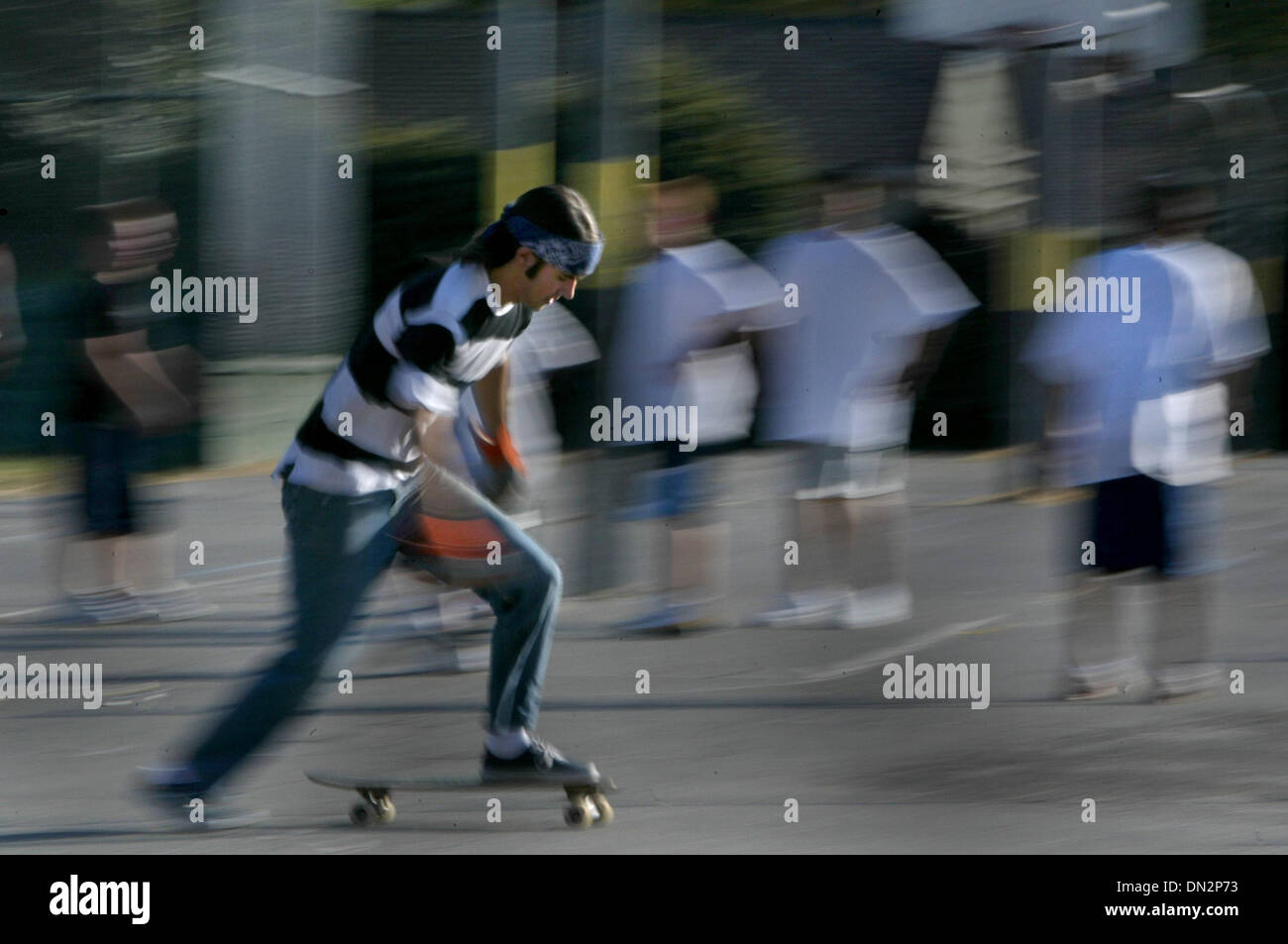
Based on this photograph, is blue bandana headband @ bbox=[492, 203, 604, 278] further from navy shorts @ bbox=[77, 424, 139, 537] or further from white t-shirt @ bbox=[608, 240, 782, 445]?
navy shorts @ bbox=[77, 424, 139, 537]

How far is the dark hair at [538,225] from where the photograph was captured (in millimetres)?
4492

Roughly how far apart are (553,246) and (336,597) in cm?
101

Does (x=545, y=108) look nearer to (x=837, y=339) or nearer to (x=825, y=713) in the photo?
(x=837, y=339)

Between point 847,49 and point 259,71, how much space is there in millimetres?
2655

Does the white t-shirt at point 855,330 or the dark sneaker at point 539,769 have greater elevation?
the white t-shirt at point 855,330

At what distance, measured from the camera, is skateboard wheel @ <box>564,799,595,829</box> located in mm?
4723

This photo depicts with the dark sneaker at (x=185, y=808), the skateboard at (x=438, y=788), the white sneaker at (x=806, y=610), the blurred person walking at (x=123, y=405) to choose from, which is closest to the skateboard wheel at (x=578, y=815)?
the skateboard at (x=438, y=788)

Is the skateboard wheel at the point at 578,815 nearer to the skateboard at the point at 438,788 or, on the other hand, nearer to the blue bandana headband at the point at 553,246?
the skateboard at the point at 438,788

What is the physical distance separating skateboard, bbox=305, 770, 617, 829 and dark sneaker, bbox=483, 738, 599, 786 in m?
0.01

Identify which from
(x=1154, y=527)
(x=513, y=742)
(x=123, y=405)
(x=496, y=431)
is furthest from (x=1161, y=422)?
(x=123, y=405)

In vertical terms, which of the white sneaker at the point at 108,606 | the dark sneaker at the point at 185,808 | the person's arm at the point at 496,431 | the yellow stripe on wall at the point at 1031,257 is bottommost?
the dark sneaker at the point at 185,808

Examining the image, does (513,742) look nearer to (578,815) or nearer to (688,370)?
(578,815)
